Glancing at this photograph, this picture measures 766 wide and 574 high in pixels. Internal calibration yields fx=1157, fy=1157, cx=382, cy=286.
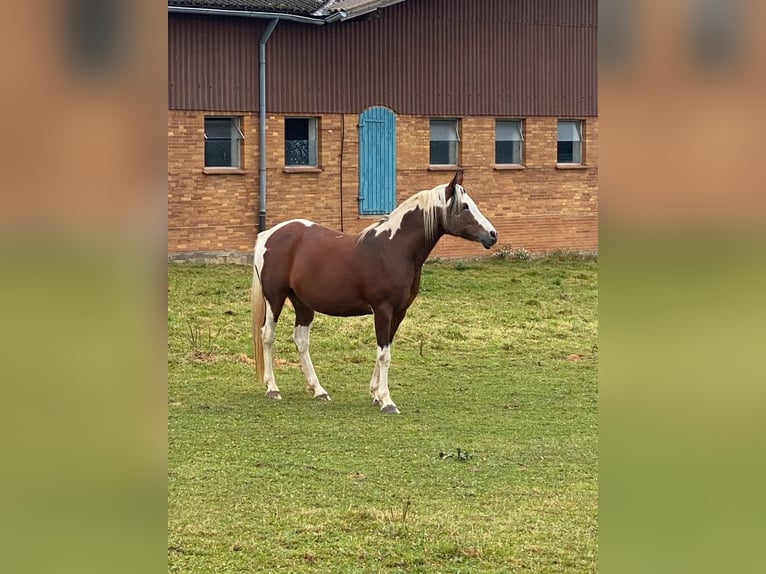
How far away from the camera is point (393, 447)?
884 cm

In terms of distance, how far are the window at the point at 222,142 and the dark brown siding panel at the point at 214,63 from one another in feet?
1.26

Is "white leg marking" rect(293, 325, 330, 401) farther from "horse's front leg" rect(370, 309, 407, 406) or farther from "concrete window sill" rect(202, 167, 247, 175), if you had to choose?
"concrete window sill" rect(202, 167, 247, 175)

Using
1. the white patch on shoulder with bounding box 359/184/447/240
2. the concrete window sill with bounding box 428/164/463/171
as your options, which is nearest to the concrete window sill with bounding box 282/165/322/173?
the concrete window sill with bounding box 428/164/463/171

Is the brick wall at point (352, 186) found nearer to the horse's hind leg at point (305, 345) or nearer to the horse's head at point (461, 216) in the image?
the horse's hind leg at point (305, 345)

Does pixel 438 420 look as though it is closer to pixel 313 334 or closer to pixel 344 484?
pixel 344 484

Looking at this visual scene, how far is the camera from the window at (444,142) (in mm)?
23453

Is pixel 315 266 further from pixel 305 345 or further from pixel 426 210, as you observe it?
pixel 426 210

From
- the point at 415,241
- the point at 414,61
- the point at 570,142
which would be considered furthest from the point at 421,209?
the point at 570,142

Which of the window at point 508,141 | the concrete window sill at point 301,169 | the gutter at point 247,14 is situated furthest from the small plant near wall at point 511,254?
the gutter at point 247,14

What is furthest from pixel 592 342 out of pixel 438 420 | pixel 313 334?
pixel 438 420

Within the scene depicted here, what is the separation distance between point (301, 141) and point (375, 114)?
1.58 metres
